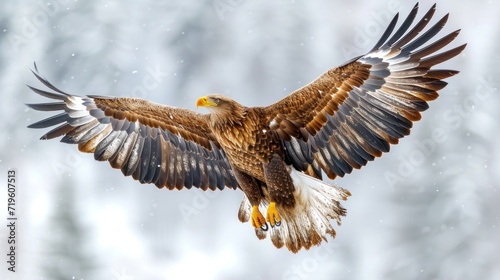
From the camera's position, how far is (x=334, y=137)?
→ 5914mm

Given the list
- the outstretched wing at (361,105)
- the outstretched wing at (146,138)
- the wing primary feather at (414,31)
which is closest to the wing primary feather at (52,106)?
the outstretched wing at (146,138)

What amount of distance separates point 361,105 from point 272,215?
1046mm

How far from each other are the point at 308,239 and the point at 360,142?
888mm

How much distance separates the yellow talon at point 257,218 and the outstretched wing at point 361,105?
484mm

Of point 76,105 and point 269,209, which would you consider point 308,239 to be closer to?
point 269,209

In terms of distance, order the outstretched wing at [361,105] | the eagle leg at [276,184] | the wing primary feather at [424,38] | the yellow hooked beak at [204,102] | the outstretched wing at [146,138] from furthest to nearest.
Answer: the outstretched wing at [146,138] < the eagle leg at [276,184] < the yellow hooked beak at [204,102] < the outstretched wing at [361,105] < the wing primary feather at [424,38]

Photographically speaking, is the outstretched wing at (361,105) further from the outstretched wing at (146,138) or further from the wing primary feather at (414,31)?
the outstretched wing at (146,138)

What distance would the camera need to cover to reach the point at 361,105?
19.1 ft

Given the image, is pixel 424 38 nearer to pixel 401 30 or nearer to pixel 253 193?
pixel 401 30

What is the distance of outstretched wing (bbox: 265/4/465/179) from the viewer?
5.53 metres

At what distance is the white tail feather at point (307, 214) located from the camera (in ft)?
19.8

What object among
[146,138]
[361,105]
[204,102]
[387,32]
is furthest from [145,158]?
[387,32]

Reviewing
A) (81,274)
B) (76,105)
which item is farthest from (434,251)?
(76,105)

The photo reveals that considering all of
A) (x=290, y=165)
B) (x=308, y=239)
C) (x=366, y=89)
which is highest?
(x=366, y=89)
